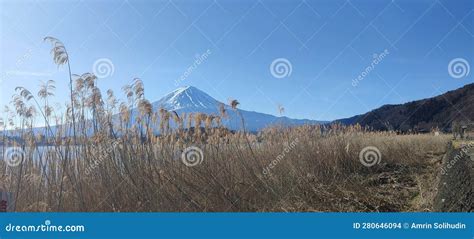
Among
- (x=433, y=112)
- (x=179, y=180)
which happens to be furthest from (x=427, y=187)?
(x=433, y=112)

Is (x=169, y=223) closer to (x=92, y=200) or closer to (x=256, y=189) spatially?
(x=92, y=200)

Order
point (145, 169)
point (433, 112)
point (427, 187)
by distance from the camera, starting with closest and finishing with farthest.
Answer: point (145, 169)
point (427, 187)
point (433, 112)

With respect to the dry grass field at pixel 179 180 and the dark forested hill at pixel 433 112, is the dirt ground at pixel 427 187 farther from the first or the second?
the dark forested hill at pixel 433 112

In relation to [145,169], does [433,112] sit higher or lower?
higher

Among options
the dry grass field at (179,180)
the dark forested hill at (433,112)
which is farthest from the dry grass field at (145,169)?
the dark forested hill at (433,112)

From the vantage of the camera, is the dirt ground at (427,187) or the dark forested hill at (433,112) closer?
the dirt ground at (427,187)

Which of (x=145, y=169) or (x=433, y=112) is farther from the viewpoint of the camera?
(x=433, y=112)

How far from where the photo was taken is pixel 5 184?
5164 millimetres

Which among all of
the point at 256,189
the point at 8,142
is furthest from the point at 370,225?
the point at 8,142

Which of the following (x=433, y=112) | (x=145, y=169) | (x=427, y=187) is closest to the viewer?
(x=145, y=169)

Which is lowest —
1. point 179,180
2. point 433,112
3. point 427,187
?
point 427,187

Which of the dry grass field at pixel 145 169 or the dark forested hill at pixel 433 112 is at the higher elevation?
the dark forested hill at pixel 433 112

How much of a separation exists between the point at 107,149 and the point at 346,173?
4308 millimetres

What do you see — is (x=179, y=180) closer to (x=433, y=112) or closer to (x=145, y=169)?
(x=145, y=169)
